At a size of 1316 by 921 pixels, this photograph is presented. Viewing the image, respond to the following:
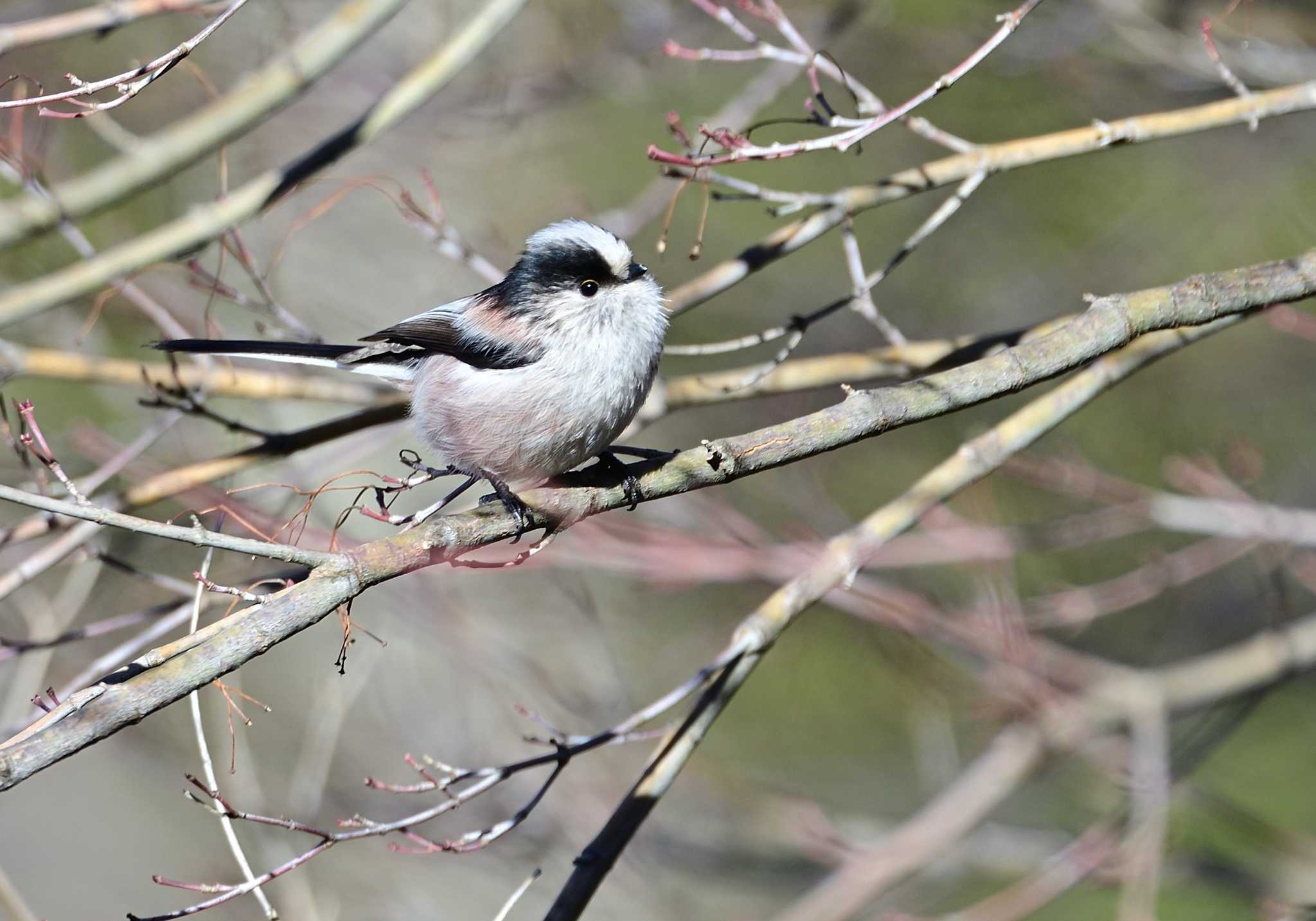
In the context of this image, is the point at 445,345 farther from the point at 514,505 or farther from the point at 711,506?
the point at 711,506

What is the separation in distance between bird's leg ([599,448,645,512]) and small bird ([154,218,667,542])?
0.07ft

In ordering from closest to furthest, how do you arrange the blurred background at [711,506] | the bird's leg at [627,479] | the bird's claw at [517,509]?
the bird's claw at [517,509], the bird's leg at [627,479], the blurred background at [711,506]

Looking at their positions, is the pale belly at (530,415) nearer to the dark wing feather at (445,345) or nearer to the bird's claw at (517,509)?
the dark wing feather at (445,345)

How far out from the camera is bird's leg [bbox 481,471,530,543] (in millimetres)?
2430

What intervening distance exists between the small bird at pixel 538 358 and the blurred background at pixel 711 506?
0.65m

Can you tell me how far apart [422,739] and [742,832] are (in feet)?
5.10

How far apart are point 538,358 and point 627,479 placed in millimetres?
632

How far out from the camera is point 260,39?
194 inches

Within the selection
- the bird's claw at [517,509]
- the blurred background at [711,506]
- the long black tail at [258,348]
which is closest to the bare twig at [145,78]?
the long black tail at [258,348]

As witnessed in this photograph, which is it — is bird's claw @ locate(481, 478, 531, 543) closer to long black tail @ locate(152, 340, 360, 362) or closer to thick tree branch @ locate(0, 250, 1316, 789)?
thick tree branch @ locate(0, 250, 1316, 789)

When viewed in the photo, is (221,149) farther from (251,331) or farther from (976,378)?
(251,331)

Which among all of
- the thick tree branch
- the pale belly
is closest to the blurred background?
the pale belly

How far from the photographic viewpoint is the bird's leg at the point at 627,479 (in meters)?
2.59

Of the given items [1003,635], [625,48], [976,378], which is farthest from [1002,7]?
[976,378]
